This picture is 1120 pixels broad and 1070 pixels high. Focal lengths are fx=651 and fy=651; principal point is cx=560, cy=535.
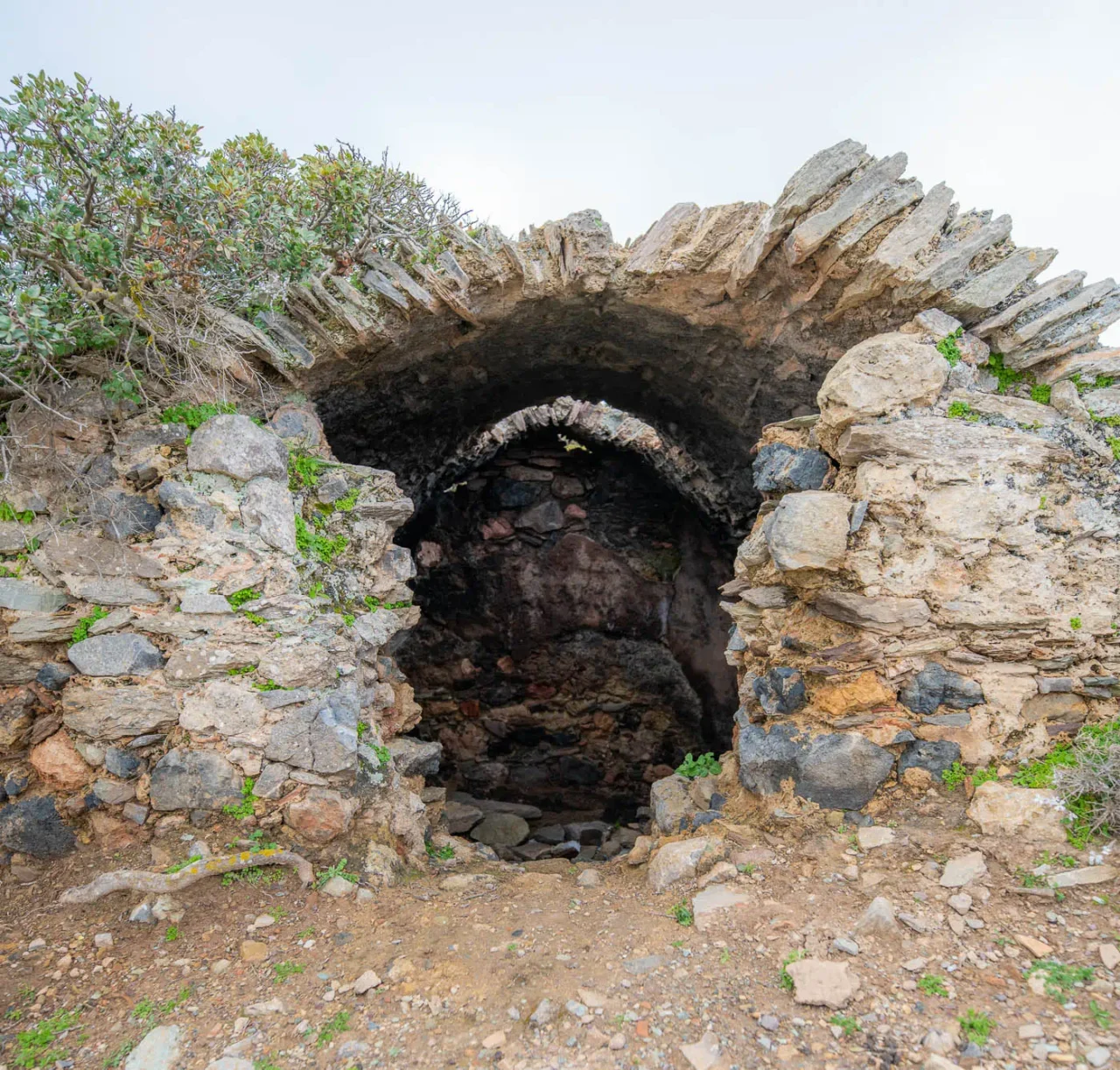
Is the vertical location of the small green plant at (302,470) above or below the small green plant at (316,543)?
above

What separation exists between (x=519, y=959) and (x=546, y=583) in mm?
5041

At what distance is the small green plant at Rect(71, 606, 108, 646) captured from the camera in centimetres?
271

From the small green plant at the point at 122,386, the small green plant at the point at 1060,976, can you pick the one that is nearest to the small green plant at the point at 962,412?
the small green plant at the point at 1060,976

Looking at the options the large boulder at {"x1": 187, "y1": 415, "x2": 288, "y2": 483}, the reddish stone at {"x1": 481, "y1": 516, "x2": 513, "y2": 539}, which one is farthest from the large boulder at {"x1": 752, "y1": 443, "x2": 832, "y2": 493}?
the reddish stone at {"x1": 481, "y1": 516, "x2": 513, "y2": 539}

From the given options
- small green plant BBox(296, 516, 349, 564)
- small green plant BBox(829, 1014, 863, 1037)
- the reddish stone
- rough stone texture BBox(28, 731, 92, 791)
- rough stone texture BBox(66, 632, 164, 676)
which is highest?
the reddish stone

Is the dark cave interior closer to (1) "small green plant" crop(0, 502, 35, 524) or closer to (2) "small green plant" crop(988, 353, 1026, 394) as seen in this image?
(2) "small green plant" crop(988, 353, 1026, 394)

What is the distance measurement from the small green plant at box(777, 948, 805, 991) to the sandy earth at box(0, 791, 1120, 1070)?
0.02m

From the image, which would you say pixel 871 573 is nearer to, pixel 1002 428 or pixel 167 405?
pixel 1002 428

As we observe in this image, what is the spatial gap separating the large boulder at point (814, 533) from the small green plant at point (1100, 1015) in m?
1.54

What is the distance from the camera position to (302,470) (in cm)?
327

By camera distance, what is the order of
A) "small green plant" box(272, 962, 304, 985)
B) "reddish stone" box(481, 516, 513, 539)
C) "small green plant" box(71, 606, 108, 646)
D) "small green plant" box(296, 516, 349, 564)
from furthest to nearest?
"reddish stone" box(481, 516, 513, 539) → "small green plant" box(296, 516, 349, 564) → "small green plant" box(71, 606, 108, 646) → "small green plant" box(272, 962, 304, 985)

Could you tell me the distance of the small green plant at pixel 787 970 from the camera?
194 centimetres

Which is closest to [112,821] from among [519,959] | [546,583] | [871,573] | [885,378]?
[519,959]

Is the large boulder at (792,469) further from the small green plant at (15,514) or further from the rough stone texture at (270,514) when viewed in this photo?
the small green plant at (15,514)
